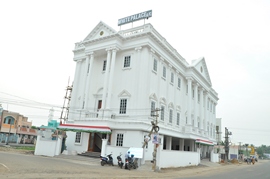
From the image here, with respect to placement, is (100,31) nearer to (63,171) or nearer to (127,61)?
(127,61)

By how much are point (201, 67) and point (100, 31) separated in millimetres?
19022

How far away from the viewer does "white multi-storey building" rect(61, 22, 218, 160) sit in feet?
74.5

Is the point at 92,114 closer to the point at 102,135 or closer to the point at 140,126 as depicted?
the point at 102,135

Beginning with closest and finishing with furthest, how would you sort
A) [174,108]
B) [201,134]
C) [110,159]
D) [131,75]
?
1. [110,159]
2. [131,75]
3. [174,108]
4. [201,134]

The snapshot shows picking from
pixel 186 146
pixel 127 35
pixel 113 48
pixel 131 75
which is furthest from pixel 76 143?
pixel 186 146

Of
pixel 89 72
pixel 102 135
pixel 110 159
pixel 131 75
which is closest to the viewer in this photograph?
pixel 110 159

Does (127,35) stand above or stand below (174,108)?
above

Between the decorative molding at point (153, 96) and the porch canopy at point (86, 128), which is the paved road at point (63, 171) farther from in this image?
the decorative molding at point (153, 96)

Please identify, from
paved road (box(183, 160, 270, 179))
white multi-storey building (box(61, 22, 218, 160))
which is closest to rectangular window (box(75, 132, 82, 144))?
white multi-storey building (box(61, 22, 218, 160))

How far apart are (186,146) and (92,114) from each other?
1653 centimetres

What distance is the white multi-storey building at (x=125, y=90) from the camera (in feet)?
74.5

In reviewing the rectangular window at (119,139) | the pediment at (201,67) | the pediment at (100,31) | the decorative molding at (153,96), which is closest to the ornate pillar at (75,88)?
the pediment at (100,31)

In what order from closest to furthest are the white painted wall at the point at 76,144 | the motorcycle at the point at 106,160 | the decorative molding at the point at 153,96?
the motorcycle at the point at 106,160 → the white painted wall at the point at 76,144 → the decorative molding at the point at 153,96

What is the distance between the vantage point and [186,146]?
35312 millimetres
